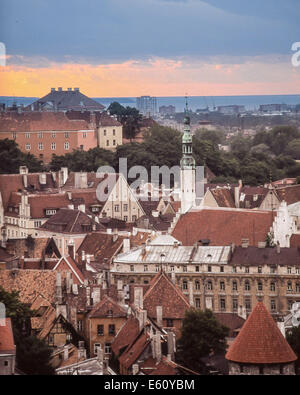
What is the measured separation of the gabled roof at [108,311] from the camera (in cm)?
1518

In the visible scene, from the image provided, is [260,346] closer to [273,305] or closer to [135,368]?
[135,368]

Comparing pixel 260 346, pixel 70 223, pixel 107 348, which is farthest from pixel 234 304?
pixel 70 223

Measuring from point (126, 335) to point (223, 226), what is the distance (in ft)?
29.6

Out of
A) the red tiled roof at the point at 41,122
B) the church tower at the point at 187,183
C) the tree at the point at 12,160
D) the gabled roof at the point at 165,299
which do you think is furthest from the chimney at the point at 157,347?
the red tiled roof at the point at 41,122

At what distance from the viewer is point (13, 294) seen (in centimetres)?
1609

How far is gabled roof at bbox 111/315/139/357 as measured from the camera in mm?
14076

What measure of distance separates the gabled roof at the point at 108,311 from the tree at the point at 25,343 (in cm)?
71

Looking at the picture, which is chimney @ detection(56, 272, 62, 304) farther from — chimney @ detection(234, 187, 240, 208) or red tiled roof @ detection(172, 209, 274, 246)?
chimney @ detection(234, 187, 240, 208)

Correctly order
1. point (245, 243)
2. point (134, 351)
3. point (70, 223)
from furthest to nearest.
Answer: point (70, 223) → point (245, 243) → point (134, 351)

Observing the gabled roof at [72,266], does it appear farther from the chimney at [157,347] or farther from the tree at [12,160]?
the tree at [12,160]

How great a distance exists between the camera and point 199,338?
14.3m

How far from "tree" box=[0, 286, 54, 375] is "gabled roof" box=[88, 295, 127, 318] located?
27.9 inches

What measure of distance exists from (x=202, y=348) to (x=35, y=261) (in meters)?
7.01

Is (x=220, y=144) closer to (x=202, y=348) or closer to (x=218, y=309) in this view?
(x=218, y=309)
